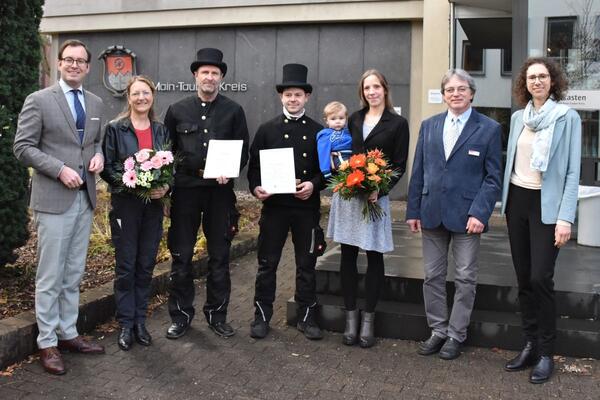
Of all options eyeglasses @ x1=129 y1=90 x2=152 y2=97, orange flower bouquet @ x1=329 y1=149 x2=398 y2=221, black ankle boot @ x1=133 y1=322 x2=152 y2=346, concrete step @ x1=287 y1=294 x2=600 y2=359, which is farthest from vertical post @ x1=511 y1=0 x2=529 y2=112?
black ankle boot @ x1=133 y1=322 x2=152 y2=346

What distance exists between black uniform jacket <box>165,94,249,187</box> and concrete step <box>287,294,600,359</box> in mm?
1444

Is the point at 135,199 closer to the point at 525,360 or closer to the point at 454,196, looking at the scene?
the point at 454,196

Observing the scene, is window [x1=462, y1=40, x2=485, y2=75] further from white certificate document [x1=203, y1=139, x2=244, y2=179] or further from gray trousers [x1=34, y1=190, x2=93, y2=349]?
gray trousers [x1=34, y1=190, x2=93, y2=349]

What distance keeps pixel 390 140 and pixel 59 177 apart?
2452mm

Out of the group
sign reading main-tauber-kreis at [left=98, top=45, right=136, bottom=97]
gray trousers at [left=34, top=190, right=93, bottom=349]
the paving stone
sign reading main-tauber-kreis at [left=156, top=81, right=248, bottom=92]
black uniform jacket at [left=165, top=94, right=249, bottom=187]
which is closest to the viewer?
the paving stone

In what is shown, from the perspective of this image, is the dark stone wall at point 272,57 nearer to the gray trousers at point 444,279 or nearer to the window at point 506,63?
the window at point 506,63

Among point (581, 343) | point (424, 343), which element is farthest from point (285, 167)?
point (581, 343)

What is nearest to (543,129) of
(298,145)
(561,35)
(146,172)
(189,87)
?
(298,145)

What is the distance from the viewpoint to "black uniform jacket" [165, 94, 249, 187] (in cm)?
480

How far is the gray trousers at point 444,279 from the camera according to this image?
176 inches

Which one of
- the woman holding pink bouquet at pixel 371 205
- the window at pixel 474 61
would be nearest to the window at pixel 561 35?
the window at pixel 474 61

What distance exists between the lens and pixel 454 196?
14.5 ft

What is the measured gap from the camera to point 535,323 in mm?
4305

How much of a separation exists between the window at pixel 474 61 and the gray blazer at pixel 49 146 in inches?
401
